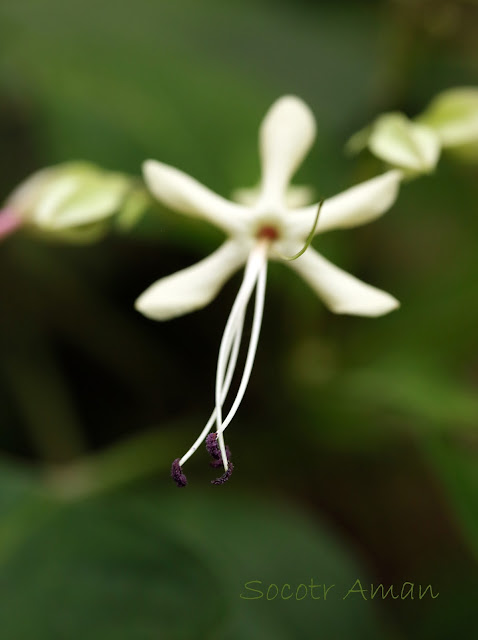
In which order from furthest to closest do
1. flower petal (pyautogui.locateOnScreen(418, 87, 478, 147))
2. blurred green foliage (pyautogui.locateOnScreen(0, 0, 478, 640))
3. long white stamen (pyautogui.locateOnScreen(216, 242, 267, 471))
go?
blurred green foliage (pyautogui.locateOnScreen(0, 0, 478, 640))
flower petal (pyautogui.locateOnScreen(418, 87, 478, 147))
long white stamen (pyautogui.locateOnScreen(216, 242, 267, 471))

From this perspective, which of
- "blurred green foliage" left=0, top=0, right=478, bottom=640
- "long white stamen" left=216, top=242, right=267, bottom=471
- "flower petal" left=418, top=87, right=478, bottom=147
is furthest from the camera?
"blurred green foliage" left=0, top=0, right=478, bottom=640

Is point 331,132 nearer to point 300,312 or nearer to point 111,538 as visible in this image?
point 300,312

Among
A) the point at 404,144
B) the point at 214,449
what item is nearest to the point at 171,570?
the point at 214,449

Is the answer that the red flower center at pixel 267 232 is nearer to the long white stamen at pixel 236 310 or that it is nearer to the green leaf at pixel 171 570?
the long white stamen at pixel 236 310

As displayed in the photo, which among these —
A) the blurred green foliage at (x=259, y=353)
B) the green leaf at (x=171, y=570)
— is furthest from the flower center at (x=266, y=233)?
the green leaf at (x=171, y=570)

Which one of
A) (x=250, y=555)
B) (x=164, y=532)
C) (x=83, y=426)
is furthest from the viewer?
(x=83, y=426)

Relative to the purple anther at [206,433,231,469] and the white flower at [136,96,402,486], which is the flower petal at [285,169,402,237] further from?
the purple anther at [206,433,231,469]

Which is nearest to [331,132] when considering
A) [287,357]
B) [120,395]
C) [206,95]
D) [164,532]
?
[206,95]

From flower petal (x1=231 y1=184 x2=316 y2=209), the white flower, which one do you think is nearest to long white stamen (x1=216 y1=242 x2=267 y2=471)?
the white flower
